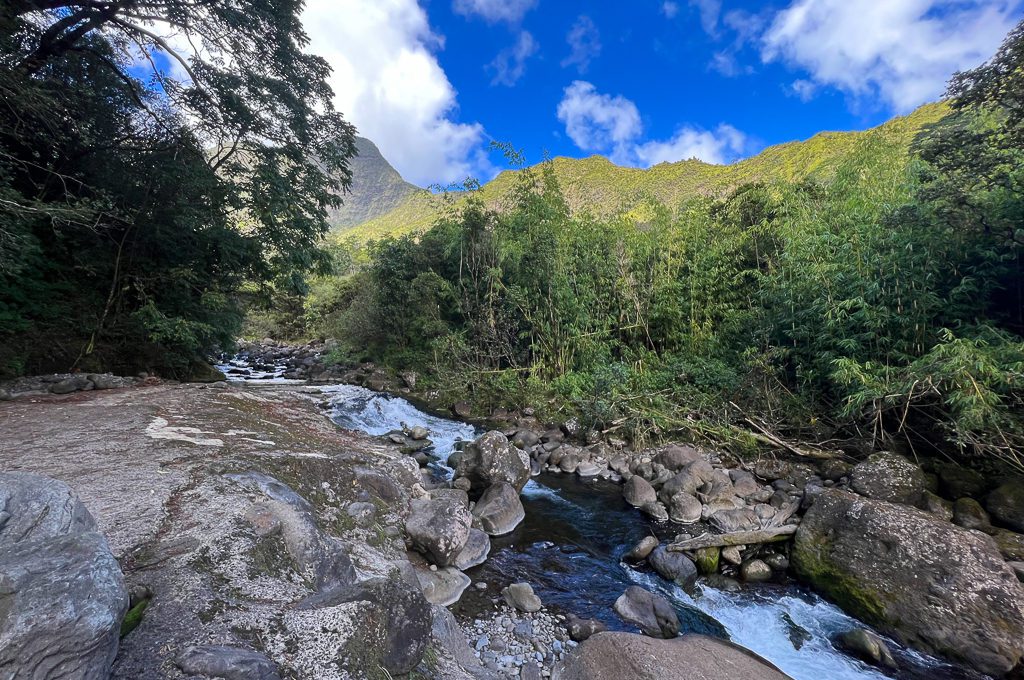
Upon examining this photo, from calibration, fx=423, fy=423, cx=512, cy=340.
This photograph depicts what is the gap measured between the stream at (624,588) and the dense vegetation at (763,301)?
115 inches

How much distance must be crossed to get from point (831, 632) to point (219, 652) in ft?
16.4

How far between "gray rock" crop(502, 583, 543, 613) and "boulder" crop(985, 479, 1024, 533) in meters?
5.75

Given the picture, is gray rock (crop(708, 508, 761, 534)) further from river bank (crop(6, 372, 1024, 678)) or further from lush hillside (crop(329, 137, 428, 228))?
lush hillside (crop(329, 137, 428, 228))

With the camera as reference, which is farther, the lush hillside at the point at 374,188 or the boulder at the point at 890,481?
the lush hillside at the point at 374,188

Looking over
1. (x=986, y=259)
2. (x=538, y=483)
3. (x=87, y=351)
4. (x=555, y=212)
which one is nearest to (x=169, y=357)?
(x=87, y=351)

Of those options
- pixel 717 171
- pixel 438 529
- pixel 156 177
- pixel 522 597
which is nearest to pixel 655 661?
pixel 522 597

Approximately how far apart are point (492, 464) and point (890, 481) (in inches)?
215

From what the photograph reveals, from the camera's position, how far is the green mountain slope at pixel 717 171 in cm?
902

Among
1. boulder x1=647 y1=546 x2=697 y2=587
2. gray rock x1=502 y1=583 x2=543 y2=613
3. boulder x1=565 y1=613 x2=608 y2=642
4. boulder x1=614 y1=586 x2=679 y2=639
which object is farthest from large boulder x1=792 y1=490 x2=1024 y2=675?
gray rock x1=502 y1=583 x2=543 y2=613

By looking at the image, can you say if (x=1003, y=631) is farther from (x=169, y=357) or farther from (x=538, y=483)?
(x=169, y=357)

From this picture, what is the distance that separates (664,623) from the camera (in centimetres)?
400

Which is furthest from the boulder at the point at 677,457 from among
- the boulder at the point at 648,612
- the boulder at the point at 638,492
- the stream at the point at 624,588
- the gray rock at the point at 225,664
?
the gray rock at the point at 225,664

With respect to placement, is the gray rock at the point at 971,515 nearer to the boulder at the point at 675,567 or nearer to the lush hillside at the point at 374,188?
the boulder at the point at 675,567

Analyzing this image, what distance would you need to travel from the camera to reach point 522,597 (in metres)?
4.18
